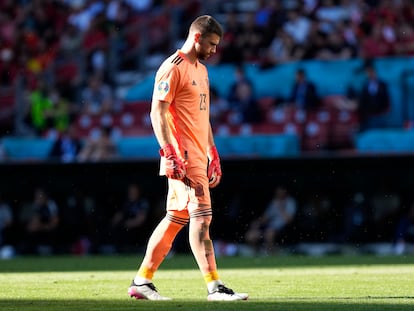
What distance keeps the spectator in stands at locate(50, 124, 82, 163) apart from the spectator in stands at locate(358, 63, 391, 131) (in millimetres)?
5675

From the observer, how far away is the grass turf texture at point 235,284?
28.8 ft

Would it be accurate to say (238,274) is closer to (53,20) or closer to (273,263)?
(273,263)

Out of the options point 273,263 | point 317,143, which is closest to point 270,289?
point 273,263

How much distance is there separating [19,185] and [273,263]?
765 centimetres

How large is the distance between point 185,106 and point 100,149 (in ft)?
39.2

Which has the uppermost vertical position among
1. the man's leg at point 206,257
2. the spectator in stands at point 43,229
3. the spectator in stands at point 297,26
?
the spectator in stands at point 297,26

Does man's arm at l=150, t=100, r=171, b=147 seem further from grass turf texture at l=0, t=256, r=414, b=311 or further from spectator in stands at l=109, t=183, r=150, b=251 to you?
spectator in stands at l=109, t=183, r=150, b=251

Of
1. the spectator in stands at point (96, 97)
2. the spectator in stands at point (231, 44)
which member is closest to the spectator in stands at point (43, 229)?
the spectator in stands at point (96, 97)

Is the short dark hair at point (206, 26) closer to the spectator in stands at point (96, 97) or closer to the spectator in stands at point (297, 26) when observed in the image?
the spectator in stands at point (297, 26)

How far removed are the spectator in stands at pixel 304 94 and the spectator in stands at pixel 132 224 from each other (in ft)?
11.5

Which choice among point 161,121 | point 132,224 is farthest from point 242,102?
point 161,121

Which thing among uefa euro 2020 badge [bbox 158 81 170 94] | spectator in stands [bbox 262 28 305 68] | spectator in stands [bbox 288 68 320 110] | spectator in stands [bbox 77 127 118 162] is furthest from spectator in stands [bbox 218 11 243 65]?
uefa euro 2020 badge [bbox 158 81 170 94]

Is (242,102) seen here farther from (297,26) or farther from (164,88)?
(164,88)

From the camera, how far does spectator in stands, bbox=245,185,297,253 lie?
2047cm
